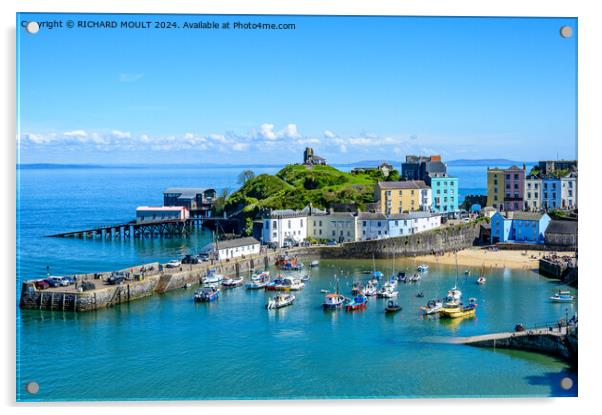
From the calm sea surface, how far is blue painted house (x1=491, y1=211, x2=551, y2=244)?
4127 mm

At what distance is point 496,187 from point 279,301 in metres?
13.3

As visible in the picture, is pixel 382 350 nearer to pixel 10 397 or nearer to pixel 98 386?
pixel 98 386

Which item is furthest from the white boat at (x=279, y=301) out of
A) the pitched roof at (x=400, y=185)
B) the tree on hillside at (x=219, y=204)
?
the tree on hillside at (x=219, y=204)

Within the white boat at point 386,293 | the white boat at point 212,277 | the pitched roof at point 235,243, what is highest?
the pitched roof at point 235,243

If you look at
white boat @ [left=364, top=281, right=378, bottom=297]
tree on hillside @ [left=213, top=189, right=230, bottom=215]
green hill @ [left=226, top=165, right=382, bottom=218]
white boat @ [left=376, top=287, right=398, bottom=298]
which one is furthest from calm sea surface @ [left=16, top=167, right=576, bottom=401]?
tree on hillside @ [left=213, top=189, right=230, bottom=215]

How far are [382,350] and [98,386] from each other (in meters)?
4.22

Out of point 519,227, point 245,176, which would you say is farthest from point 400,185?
point 245,176

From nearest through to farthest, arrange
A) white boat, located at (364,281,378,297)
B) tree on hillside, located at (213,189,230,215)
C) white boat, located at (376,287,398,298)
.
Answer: white boat, located at (376,287,398,298), white boat, located at (364,281,378,297), tree on hillside, located at (213,189,230,215)

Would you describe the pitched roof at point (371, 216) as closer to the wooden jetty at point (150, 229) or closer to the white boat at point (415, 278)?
the white boat at point (415, 278)

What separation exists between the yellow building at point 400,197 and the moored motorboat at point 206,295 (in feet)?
35.8

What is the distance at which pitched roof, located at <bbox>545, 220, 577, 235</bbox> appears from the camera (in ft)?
74.9

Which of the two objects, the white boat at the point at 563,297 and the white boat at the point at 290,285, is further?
the white boat at the point at 290,285

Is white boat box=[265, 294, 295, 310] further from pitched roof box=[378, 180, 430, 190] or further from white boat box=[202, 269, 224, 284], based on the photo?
pitched roof box=[378, 180, 430, 190]

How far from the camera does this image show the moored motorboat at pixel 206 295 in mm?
16766
